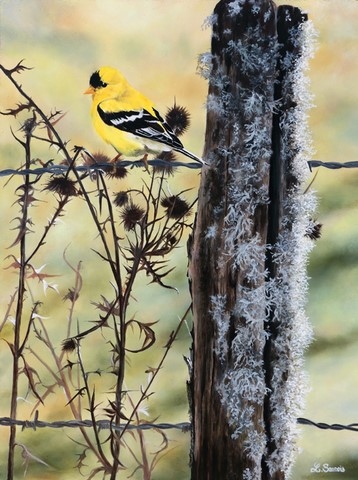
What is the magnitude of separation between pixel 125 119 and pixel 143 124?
0.22 feet

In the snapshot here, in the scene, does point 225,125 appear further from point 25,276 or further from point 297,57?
point 25,276

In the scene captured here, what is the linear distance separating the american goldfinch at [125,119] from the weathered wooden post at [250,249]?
31 centimetres

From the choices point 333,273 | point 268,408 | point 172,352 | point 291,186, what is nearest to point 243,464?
point 268,408

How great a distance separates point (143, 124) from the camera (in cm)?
191

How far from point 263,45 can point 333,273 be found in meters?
1.35

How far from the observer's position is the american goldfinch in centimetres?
187

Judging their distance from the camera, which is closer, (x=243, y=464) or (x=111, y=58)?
(x=243, y=464)

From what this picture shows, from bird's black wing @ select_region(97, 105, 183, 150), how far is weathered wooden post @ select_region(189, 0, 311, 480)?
0.31m

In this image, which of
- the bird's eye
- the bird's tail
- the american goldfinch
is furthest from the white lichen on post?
the bird's eye

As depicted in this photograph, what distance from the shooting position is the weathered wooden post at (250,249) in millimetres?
1509

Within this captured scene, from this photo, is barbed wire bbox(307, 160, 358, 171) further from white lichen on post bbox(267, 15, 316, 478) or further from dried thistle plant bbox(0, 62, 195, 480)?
dried thistle plant bbox(0, 62, 195, 480)

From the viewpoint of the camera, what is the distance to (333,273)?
2.71 meters
